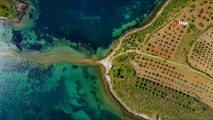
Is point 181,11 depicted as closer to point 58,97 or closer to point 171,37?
point 171,37

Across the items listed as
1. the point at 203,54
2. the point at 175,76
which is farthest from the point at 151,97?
the point at 203,54

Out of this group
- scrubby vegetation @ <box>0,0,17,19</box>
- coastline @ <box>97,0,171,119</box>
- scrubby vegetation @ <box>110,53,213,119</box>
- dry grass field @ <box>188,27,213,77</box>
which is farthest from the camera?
scrubby vegetation @ <box>0,0,17,19</box>

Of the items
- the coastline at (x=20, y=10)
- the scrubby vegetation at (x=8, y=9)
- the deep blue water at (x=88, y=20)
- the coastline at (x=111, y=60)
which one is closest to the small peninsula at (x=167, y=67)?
the coastline at (x=111, y=60)

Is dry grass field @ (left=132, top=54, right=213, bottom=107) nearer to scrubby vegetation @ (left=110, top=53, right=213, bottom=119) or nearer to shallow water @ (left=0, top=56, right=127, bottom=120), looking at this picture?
scrubby vegetation @ (left=110, top=53, right=213, bottom=119)

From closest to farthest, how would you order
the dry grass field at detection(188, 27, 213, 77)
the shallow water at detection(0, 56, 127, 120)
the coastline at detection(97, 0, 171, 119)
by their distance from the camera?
the dry grass field at detection(188, 27, 213, 77) < the coastline at detection(97, 0, 171, 119) < the shallow water at detection(0, 56, 127, 120)

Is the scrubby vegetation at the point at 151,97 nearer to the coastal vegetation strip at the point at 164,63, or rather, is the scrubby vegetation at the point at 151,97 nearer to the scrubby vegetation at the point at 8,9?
the coastal vegetation strip at the point at 164,63

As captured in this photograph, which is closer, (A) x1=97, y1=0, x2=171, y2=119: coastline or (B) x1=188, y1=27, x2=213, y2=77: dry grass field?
(B) x1=188, y1=27, x2=213, y2=77: dry grass field

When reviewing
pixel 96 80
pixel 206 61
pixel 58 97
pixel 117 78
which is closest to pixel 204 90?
pixel 206 61

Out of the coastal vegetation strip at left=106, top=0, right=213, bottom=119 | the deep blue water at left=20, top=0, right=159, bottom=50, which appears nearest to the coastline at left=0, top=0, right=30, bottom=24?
the deep blue water at left=20, top=0, right=159, bottom=50
